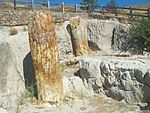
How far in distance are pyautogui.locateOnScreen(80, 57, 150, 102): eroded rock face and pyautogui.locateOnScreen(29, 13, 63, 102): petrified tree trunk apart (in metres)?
1.30

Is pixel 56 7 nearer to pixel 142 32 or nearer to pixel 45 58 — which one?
pixel 142 32

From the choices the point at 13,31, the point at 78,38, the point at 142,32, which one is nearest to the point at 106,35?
the point at 78,38

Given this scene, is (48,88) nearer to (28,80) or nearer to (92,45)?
(28,80)

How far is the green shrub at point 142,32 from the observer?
660 inches

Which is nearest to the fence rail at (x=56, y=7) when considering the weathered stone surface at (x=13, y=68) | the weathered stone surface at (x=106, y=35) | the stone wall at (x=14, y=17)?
the stone wall at (x=14, y=17)

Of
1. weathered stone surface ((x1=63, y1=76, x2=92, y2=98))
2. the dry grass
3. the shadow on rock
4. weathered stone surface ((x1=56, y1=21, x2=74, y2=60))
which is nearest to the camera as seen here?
weathered stone surface ((x1=63, y1=76, x2=92, y2=98))

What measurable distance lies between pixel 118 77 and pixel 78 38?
21.9 ft

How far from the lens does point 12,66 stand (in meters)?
11.6

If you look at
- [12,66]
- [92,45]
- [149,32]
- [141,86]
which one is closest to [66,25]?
[92,45]

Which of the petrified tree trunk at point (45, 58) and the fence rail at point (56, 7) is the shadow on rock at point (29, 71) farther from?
the fence rail at point (56, 7)

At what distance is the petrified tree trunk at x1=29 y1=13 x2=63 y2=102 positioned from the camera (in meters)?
10.9

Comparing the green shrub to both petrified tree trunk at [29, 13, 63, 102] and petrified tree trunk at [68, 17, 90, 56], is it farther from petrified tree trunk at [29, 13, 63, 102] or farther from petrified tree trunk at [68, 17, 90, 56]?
petrified tree trunk at [29, 13, 63, 102]

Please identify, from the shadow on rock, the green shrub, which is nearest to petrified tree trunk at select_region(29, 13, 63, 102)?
the shadow on rock

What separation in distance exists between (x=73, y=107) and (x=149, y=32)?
742 cm
